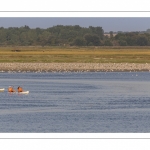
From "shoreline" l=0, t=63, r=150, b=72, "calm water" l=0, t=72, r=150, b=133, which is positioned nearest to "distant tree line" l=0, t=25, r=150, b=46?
"shoreline" l=0, t=63, r=150, b=72

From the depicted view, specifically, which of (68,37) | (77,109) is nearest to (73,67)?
(77,109)

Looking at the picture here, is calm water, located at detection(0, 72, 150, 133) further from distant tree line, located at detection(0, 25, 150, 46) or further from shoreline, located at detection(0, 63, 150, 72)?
distant tree line, located at detection(0, 25, 150, 46)

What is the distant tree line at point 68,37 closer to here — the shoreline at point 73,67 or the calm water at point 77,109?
the shoreline at point 73,67

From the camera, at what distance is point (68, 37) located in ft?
428

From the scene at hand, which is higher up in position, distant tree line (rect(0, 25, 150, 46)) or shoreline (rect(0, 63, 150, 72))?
distant tree line (rect(0, 25, 150, 46))

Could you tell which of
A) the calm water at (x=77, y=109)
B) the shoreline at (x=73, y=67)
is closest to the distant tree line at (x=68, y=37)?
the shoreline at (x=73, y=67)

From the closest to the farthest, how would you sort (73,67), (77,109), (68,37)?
(77,109)
(73,67)
(68,37)

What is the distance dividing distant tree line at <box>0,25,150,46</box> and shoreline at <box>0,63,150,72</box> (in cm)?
4752

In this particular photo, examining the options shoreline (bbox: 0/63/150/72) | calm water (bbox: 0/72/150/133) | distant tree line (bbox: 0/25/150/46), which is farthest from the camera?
distant tree line (bbox: 0/25/150/46)

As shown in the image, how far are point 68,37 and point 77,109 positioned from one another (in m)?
96.8

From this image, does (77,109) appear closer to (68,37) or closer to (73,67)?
(73,67)

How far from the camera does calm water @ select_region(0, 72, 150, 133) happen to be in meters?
27.9

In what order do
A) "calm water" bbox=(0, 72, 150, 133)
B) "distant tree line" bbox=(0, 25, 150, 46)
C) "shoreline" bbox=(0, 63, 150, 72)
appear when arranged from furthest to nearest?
"distant tree line" bbox=(0, 25, 150, 46) → "shoreline" bbox=(0, 63, 150, 72) → "calm water" bbox=(0, 72, 150, 133)
